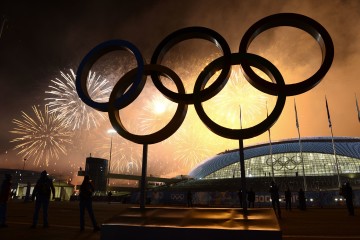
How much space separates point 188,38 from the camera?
10.1 m

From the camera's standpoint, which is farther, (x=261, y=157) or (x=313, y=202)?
(x=261, y=157)

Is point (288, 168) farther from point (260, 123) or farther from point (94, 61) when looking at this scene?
point (94, 61)

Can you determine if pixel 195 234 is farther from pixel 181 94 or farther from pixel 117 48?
pixel 117 48

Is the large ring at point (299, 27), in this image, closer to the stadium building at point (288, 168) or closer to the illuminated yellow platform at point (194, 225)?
the illuminated yellow platform at point (194, 225)

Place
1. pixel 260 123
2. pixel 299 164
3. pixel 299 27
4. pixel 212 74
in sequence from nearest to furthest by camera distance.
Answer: pixel 260 123
pixel 212 74
pixel 299 27
pixel 299 164

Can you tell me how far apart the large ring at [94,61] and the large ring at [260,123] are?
2125 millimetres

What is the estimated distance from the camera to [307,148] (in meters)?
67.6

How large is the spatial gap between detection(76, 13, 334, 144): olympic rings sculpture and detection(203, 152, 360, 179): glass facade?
51.3 metres

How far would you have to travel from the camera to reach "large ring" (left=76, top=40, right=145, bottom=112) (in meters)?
9.28

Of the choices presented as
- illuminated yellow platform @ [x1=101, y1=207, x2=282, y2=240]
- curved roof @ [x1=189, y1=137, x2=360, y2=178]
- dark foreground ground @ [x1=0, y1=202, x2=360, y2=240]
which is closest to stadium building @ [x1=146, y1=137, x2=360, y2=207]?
curved roof @ [x1=189, y1=137, x2=360, y2=178]

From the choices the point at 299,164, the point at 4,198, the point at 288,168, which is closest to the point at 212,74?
the point at 4,198

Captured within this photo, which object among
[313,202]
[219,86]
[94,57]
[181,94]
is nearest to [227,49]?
[219,86]

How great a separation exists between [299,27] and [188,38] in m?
3.94

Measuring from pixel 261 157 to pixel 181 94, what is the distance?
65.1 metres
